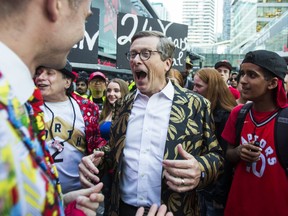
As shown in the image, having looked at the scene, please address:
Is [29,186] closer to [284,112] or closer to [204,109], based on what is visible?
[204,109]

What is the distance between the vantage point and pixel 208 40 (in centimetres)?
17988

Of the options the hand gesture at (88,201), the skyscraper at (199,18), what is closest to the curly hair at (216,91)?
the hand gesture at (88,201)

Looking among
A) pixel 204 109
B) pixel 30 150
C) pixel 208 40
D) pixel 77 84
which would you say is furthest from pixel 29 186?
pixel 208 40

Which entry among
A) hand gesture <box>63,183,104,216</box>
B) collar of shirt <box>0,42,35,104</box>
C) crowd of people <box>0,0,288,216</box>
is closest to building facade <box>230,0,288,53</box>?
crowd of people <box>0,0,288,216</box>

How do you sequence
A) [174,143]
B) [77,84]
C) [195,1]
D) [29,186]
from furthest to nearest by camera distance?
[195,1] → [77,84] → [174,143] → [29,186]

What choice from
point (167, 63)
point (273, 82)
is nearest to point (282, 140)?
point (273, 82)

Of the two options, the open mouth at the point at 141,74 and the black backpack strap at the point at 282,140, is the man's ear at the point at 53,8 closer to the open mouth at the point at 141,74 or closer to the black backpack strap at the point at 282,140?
the open mouth at the point at 141,74

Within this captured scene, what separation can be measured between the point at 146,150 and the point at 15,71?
1.32 m

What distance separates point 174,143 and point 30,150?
1.30m

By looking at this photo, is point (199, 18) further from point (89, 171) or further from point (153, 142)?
point (89, 171)

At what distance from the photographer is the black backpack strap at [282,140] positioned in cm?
199

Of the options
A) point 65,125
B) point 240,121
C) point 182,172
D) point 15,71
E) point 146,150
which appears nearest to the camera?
point 15,71

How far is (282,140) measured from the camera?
6.57 feet

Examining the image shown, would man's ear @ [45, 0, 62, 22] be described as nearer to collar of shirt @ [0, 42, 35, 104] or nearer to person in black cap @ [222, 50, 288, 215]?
collar of shirt @ [0, 42, 35, 104]
